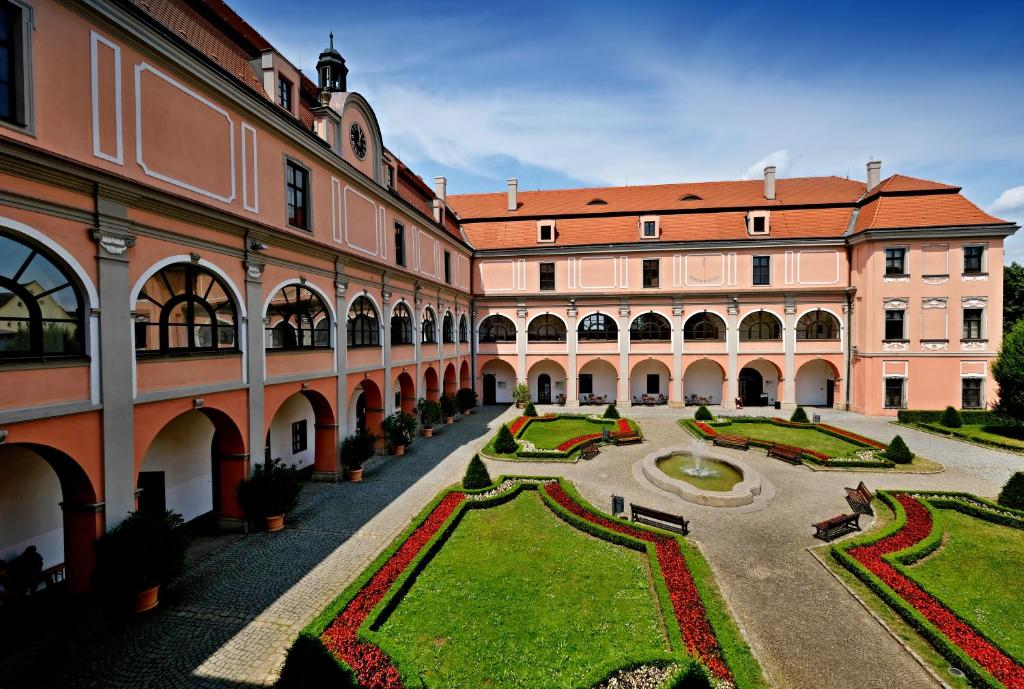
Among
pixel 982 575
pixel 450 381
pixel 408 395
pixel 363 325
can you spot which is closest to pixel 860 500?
pixel 982 575

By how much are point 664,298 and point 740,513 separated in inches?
793

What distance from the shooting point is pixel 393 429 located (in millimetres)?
19406

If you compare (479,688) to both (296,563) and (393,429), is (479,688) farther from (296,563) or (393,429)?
(393,429)

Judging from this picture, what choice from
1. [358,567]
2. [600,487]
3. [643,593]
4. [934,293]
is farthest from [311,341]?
[934,293]

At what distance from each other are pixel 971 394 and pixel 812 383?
26.1 feet

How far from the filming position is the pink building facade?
8.00m

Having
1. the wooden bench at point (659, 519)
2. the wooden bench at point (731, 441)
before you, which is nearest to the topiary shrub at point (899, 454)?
the wooden bench at point (731, 441)

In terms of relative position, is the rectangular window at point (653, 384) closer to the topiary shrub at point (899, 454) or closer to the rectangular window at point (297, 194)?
the topiary shrub at point (899, 454)

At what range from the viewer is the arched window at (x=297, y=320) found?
13.3 m

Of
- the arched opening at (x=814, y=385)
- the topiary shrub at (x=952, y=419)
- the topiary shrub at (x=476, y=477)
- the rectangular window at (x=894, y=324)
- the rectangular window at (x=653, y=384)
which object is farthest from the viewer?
the rectangular window at (x=653, y=384)

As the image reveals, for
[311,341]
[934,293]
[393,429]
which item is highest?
[934,293]

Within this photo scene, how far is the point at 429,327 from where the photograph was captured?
25.4 metres

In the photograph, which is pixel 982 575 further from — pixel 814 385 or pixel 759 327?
pixel 814 385

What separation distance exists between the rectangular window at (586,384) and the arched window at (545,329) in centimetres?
371
